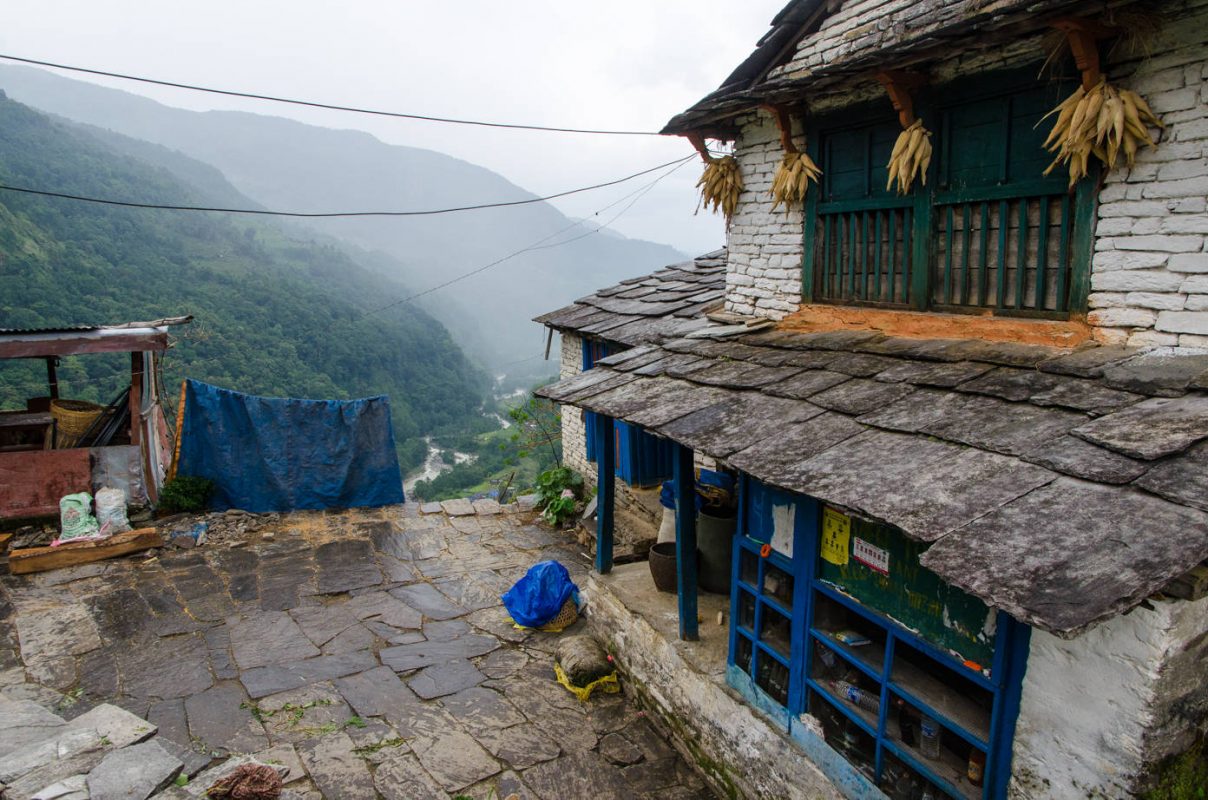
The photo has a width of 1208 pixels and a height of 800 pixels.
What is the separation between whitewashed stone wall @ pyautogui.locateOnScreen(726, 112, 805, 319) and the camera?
6.16 meters

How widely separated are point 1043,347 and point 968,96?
175 centimetres

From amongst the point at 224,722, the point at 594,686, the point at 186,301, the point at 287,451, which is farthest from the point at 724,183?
the point at 186,301

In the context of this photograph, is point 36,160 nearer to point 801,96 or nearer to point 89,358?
point 89,358

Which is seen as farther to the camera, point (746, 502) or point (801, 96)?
point (801, 96)

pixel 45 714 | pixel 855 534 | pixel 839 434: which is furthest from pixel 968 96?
pixel 45 714

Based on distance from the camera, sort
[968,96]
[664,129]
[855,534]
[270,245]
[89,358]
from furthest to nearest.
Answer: [270,245]
[89,358]
[664,129]
[968,96]
[855,534]

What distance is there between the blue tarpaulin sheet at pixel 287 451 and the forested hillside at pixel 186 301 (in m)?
6.04

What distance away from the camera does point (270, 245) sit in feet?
219

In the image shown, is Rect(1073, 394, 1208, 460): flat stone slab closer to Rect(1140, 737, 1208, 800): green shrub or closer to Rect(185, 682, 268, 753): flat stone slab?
Rect(1140, 737, 1208, 800): green shrub

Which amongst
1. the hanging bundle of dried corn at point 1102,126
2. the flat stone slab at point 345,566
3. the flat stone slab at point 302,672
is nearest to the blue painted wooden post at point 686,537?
the hanging bundle of dried corn at point 1102,126

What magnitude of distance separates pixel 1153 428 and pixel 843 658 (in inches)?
81.1

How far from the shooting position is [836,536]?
4070mm

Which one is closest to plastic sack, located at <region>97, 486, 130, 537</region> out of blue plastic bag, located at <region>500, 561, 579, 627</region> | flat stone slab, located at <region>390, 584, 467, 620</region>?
flat stone slab, located at <region>390, 584, 467, 620</region>

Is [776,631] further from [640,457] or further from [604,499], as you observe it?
[640,457]
